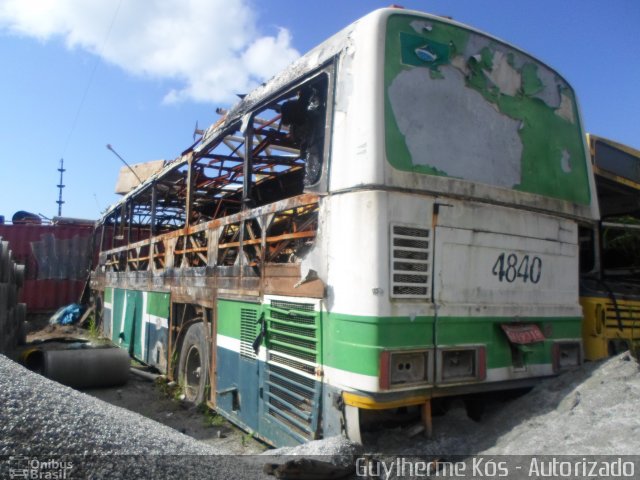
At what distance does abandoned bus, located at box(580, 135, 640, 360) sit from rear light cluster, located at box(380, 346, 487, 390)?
4.21 ft

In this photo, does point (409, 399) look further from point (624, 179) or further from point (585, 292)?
point (624, 179)

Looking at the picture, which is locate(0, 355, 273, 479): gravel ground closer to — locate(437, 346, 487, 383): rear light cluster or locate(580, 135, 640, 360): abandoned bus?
locate(437, 346, 487, 383): rear light cluster

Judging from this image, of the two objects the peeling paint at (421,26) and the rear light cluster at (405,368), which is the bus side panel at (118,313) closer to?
the rear light cluster at (405,368)

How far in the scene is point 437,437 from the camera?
310cm

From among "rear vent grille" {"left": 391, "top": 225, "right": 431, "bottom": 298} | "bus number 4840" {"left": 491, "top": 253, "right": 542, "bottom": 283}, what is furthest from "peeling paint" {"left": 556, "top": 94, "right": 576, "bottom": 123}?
"rear vent grille" {"left": 391, "top": 225, "right": 431, "bottom": 298}

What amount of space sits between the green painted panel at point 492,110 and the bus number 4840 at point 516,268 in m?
0.52

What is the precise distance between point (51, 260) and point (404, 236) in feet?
43.5

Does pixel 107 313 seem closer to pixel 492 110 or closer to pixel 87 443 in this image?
pixel 87 443

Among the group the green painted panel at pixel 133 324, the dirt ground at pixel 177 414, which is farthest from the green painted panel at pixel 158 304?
the dirt ground at pixel 177 414

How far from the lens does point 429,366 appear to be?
307cm

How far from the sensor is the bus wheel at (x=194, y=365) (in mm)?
5227

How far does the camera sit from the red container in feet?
44.1

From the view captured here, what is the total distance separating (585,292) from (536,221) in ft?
3.17

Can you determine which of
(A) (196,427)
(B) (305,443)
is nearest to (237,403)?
(A) (196,427)
